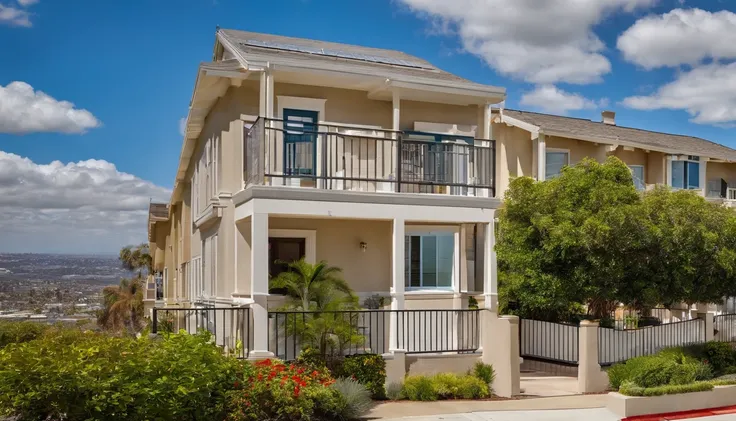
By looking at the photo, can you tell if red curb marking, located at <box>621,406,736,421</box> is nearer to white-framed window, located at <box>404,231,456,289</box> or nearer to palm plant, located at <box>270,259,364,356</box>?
palm plant, located at <box>270,259,364,356</box>

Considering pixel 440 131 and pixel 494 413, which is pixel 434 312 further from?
pixel 440 131

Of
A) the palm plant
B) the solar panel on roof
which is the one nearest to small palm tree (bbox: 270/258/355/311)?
the palm plant

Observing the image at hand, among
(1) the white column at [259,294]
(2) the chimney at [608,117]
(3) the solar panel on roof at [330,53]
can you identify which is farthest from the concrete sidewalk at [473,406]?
(2) the chimney at [608,117]

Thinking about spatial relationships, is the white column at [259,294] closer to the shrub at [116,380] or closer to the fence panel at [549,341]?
the shrub at [116,380]

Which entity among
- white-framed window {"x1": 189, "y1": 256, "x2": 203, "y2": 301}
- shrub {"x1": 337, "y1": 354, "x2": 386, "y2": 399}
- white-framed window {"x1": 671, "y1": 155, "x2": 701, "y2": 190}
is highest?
white-framed window {"x1": 671, "y1": 155, "x2": 701, "y2": 190}

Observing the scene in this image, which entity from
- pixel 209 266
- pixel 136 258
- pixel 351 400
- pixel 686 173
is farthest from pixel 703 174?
pixel 136 258

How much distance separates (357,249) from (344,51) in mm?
5716

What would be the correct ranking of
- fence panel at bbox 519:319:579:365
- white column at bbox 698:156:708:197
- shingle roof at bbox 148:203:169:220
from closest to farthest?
fence panel at bbox 519:319:579:365 → white column at bbox 698:156:708:197 → shingle roof at bbox 148:203:169:220

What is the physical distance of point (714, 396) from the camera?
1516 centimetres

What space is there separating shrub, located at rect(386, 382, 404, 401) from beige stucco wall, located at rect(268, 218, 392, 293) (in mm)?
3150

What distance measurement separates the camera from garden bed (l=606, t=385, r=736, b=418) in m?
13.9

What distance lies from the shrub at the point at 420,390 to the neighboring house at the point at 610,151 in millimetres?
11181

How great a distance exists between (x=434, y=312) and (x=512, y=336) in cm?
200

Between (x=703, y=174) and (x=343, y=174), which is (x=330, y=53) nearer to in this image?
(x=343, y=174)
